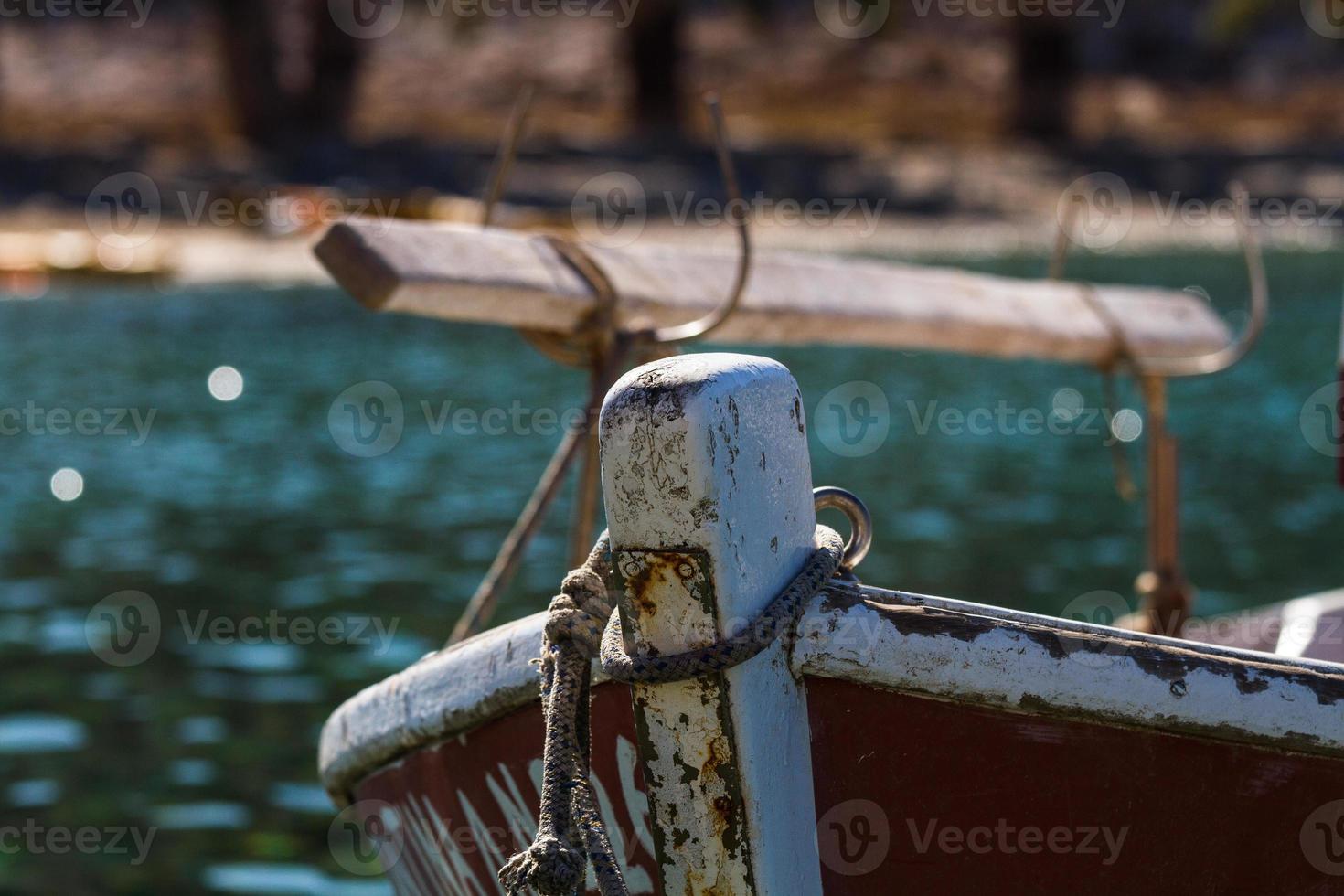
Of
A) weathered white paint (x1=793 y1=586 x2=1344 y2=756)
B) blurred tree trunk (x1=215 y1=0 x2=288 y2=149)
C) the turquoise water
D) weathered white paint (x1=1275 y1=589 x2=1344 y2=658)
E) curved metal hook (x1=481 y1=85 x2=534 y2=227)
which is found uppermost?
blurred tree trunk (x1=215 y1=0 x2=288 y2=149)

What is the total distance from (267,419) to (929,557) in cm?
828

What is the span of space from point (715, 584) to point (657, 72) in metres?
40.0

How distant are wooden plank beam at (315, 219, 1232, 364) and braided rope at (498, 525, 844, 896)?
3.31 feet

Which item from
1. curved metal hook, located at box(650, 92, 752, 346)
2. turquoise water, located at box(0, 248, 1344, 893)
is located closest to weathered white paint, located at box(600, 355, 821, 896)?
curved metal hook, located at box(650, 92, 752, 346)

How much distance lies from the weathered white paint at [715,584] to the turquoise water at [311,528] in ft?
12.6

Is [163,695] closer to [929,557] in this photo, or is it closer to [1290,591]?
[929,557]

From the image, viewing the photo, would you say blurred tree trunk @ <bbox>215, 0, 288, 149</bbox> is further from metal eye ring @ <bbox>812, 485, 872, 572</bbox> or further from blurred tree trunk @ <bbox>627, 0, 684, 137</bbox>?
metal eye ring @ <bbox>812, 485, 872, 572</bbox>

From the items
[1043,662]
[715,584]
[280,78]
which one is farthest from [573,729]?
[280,78]

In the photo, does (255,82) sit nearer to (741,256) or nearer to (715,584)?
(741,256)

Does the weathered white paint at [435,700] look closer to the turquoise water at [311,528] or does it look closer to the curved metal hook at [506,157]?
the curved metal hook at [506,157]

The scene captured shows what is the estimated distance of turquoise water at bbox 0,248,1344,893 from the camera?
704cm

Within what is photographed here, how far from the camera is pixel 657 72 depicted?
136 feet

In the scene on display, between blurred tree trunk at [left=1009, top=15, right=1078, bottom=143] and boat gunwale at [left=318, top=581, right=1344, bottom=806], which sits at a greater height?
blurred tree trunk at [left=1009, top=15, right=1078, bottom=143]

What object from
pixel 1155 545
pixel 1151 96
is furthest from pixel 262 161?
pixel 1155 545
